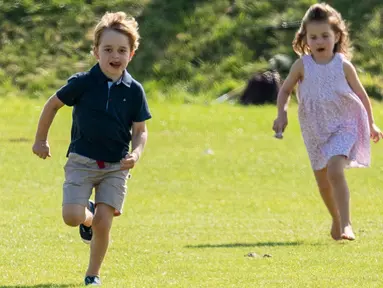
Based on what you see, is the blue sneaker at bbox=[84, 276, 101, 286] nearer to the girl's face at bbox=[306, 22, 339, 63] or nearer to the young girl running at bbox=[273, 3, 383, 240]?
the young girl running at bbox=[273, 3, 383, 240]

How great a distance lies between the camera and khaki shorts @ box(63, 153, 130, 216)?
7.48 metres

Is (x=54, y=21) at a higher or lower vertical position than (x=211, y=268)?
lower

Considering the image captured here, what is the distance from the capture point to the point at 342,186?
9.35 metres

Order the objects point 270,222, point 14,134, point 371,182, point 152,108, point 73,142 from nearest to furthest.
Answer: point 73,142, point 270,222, point 371,182, point 14,134, point 152,108

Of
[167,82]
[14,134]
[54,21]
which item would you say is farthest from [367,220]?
[54,21]

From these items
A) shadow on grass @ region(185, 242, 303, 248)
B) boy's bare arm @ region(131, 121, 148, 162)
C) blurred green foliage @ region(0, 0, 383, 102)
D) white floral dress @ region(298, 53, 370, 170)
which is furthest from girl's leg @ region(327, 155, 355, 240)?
blurred green foliage @ region(0, 0, 383, 102)

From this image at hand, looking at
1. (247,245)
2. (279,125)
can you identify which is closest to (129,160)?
(279,125)

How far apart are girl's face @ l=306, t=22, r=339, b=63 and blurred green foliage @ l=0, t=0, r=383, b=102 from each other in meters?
14.9

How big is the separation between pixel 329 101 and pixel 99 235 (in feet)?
9.38

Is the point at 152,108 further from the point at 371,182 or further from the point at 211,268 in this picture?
the point at 211,268

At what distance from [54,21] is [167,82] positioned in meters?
3.22

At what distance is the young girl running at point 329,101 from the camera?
376 inches

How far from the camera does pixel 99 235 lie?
7469 mm

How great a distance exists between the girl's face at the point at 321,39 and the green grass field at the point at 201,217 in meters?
1.50
